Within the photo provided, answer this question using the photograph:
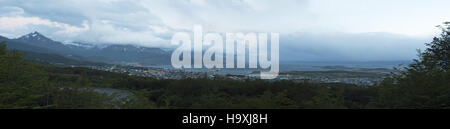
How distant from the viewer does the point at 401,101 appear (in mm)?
7641

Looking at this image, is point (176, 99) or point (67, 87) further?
point (176, 99)
